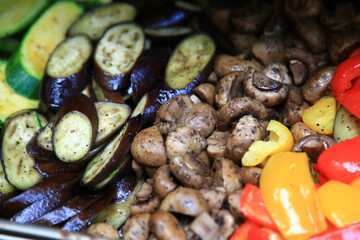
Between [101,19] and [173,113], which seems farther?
[101,19]

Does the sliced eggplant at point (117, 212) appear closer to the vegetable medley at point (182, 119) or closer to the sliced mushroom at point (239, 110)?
the vegetable medley at point (182, 119)

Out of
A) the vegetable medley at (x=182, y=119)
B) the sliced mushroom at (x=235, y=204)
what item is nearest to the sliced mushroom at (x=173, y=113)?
the vegetable medley at (x=182, y=119)

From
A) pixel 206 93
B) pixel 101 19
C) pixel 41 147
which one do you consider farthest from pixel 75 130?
pixel 101 19

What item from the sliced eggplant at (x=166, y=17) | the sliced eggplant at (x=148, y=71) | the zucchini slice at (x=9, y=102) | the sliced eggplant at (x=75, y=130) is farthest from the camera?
the sliced eggplant at (x=166, y=17)

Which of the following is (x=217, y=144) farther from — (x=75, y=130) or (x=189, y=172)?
(x=75, y=130)

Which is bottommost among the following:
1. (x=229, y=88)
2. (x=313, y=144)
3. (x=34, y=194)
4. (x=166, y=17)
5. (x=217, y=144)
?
(x=34, y=194)

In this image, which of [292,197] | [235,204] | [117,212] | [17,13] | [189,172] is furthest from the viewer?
[17,13]

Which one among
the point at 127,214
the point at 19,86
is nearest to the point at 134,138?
the point at 127,214
